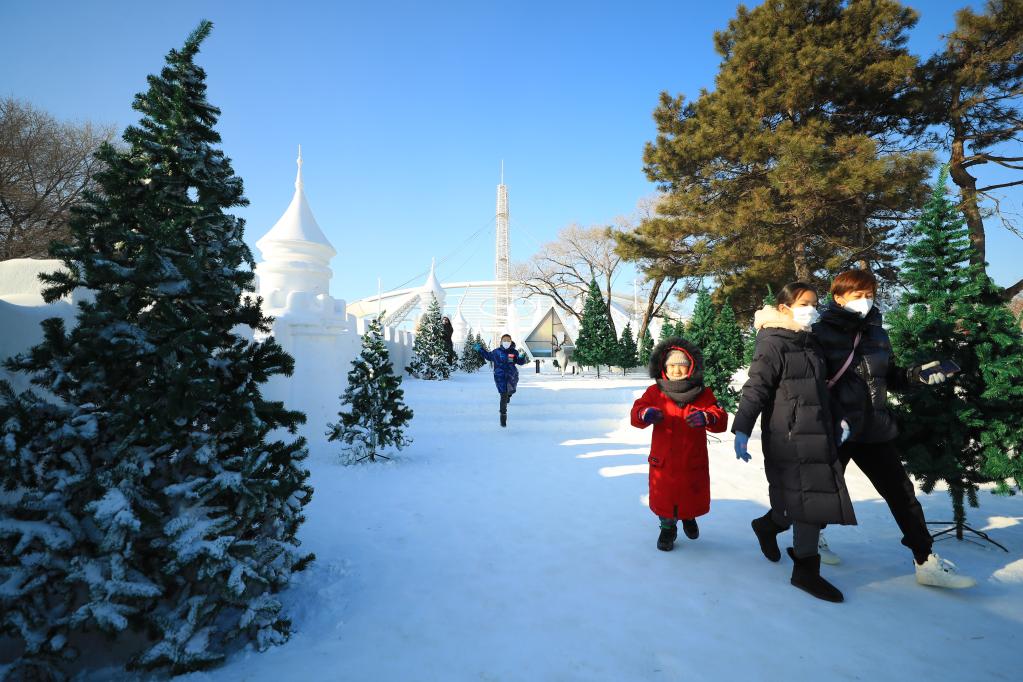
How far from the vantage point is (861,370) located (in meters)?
2.96

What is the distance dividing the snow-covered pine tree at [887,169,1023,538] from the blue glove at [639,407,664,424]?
1.69 m

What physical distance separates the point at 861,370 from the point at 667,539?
1.68m

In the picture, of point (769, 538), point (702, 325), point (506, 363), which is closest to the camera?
point (769, 538)

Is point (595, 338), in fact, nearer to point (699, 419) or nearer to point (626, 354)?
point (626, 354)

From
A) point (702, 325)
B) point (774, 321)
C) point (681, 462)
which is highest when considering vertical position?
point (702, 325)

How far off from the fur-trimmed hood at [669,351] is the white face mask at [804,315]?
2.53 ft

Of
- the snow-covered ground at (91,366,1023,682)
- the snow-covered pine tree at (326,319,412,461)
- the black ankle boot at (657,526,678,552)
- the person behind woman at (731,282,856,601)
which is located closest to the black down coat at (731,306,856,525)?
the person behind woman at (731,282,856,601)

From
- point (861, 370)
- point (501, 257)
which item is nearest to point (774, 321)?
point (861, 370)

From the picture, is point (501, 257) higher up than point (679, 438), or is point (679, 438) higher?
point (501, 257)

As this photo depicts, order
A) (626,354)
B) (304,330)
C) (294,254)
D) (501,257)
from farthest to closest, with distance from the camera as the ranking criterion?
(501,257)
(626,354)
(294,254)
(304,330)

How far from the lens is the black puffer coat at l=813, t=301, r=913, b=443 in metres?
2.89

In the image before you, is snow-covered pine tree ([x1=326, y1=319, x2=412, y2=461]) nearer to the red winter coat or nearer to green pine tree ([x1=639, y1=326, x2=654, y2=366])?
the red winter coat

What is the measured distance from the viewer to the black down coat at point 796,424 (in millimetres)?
2725

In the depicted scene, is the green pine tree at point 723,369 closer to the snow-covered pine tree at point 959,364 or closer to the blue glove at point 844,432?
the snow-covered pine tree at point 959,364
